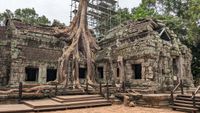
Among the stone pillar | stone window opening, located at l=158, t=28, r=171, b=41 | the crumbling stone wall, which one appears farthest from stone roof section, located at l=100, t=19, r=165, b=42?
the crumbling stone wall

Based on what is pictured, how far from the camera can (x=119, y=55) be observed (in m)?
18.5

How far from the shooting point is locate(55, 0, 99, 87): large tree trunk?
14452 millimetres

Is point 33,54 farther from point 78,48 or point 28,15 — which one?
point 28,15

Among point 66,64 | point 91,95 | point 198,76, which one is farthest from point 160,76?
point 198,76

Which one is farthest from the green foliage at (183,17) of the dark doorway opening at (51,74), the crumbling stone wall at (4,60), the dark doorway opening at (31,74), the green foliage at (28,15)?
the green foliage at (28,15)

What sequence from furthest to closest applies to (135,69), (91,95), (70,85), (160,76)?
1. (135,69)
2. (160,76)
3. (70,85)
4. (91,95)

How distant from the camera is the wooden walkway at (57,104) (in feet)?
31.6

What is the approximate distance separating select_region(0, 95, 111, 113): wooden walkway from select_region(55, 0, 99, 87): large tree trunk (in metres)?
2.12

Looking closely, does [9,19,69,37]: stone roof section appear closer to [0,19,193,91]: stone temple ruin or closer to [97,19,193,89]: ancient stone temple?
[0,19,193,91]: stone temple ruin

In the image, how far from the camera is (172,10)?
93.6 ft

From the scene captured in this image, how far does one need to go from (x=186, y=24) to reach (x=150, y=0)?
657 cm

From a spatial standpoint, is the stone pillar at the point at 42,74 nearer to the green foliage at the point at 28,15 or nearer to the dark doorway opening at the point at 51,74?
the dark doorway opening at the point at 51,74

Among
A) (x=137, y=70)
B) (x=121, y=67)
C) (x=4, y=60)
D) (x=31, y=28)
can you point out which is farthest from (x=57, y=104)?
(x=31, y=28)

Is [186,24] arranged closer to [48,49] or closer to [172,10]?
[172,10]
